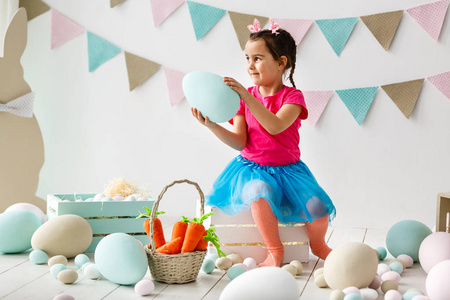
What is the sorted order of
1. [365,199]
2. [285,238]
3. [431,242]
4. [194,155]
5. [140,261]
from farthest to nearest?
1. [194,155]
2. [365,199]
3. [285,238]
4. [431,242]
5. [140,261]

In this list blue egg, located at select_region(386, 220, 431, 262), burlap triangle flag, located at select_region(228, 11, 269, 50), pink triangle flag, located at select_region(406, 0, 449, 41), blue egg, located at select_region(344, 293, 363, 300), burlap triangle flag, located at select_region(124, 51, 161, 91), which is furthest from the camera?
burlap triangle flag, located at select_region(124, 51, 161, 91)

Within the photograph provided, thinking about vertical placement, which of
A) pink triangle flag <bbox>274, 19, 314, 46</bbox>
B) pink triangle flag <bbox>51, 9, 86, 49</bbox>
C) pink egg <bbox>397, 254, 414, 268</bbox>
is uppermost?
pink triangle flag <bbox>51, 9, 86, 49</bbox>

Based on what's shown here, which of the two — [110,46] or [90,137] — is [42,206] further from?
[110,46]

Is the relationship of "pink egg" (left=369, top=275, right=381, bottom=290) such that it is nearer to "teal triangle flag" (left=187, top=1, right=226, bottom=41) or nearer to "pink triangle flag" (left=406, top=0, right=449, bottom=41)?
"pink triangle flag" (left=406, top=0, right=449, bottom=41)

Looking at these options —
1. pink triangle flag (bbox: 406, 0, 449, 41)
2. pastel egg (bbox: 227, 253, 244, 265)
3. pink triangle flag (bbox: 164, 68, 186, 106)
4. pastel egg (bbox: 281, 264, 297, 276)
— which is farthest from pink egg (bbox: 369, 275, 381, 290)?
pink triangle flag (bbox: 164, 68, 186, 106)

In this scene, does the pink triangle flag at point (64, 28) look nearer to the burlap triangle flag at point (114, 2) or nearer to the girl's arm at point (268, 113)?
the burlap triangle flag at point (114, 2)

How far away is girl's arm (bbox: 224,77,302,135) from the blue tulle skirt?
0.16 meters

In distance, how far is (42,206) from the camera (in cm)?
273

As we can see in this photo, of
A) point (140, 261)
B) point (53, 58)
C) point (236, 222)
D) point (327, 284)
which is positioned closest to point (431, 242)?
point (327, 284)

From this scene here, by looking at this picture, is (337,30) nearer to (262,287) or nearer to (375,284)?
(375,284)

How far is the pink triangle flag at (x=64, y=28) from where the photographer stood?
2.87 m

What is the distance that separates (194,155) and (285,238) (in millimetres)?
1067

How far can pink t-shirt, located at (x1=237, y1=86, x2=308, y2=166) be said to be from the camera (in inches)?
77.1

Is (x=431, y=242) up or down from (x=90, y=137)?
down
